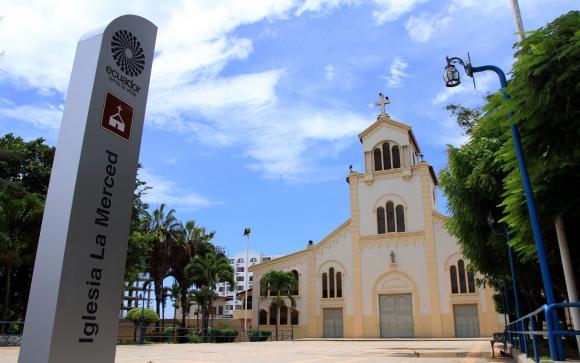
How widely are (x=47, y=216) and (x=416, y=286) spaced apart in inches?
1343

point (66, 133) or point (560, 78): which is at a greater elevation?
point (560, 78)

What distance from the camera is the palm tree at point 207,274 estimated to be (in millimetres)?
33188

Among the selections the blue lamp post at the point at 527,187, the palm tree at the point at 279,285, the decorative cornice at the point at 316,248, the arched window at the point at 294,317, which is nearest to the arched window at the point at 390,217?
the decorative cornice at the point at 316,248

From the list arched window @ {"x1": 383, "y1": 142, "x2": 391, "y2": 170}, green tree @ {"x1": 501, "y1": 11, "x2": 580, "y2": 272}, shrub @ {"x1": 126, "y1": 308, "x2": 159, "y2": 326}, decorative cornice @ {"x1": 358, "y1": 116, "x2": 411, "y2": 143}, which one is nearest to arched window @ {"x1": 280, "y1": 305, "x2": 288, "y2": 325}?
shrub @ {"x1": 126, "y1": 308, "x2": 159, "y2": 326}

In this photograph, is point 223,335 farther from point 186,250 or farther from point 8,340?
point 8,340

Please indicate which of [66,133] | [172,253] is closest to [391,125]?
[172,253]

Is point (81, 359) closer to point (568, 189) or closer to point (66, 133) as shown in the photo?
point (66, 133)

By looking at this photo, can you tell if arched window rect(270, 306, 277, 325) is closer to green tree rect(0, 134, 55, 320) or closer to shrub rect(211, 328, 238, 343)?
shrub rect(211, 328, 238, 343)

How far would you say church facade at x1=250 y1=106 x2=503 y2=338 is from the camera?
33594 millimetres

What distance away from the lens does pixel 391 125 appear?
130 ft

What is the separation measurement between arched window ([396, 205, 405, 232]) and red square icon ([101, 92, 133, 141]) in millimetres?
34472

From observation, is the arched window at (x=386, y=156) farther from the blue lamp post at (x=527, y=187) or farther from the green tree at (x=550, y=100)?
the green tree at (x=550, y=100)

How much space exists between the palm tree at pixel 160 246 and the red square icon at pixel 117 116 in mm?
32693

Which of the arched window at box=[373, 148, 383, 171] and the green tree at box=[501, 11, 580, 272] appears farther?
the arched window at box=[373, 148, 383, 171]
